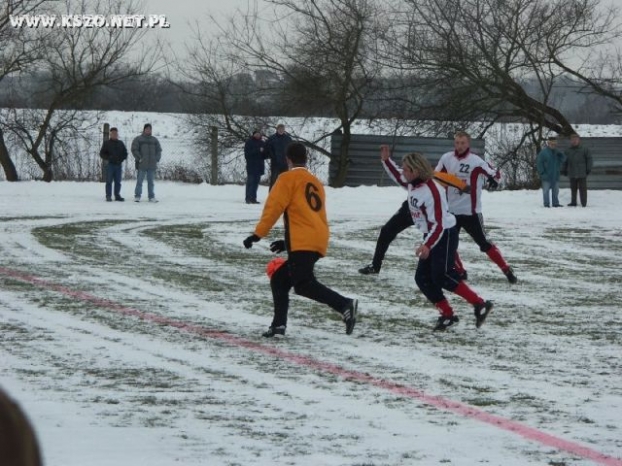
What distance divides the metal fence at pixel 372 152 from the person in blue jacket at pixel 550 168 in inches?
245

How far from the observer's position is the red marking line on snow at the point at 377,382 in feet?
15.2

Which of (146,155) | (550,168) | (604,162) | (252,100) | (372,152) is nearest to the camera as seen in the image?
(146,155)

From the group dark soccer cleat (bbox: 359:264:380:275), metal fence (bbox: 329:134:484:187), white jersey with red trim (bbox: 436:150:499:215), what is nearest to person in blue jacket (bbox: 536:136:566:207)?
metal fence (bbox: 329:134:484:187)

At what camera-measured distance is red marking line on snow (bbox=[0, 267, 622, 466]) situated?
4.64m

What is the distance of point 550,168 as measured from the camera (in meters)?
25.4

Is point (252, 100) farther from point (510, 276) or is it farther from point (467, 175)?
point (467, 175)

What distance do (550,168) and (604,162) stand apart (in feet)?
20.6

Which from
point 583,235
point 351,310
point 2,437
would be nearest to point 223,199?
point 583,235

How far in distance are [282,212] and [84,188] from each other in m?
21.9

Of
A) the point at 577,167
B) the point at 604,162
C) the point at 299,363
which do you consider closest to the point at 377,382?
the point at 299,363

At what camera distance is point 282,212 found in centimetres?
777

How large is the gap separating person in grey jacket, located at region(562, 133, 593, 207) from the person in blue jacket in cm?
19

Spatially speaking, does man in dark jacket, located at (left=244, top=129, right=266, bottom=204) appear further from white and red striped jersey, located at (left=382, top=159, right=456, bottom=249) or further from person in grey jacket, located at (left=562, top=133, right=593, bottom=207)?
white and red striped jersey, located at (left=382, top=159, right=456, bottom=249)

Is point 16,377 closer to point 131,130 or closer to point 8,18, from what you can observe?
point 8,18
